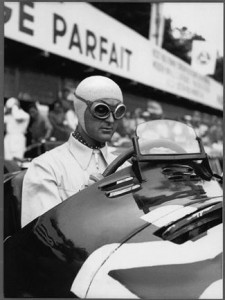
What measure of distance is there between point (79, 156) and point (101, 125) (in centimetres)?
20

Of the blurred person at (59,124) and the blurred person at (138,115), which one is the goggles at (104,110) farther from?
the blurred person at (138,115)

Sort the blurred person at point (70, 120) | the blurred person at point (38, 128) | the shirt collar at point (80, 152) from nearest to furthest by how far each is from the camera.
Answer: the shirt collar at point (80, 152) < the blurred person at point (38, 128) < the blurred person at point (70, 120)

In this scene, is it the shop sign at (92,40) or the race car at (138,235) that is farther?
the shop sign at (92,40)

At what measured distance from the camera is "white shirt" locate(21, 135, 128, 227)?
1.91 meters

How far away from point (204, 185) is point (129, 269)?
52 cm

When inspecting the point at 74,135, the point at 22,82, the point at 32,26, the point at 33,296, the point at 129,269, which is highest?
the point at 32,26

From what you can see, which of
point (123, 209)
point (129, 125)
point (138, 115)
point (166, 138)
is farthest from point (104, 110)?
point (138, 115)

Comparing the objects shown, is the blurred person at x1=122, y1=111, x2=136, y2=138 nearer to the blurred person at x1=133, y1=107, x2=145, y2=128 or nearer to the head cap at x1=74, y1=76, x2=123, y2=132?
the blurred person at x1=133, y1=107, x2=145, y2=128

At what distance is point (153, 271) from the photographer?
1.34 m

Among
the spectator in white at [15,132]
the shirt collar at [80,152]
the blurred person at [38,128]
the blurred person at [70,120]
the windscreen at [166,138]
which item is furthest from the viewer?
the blurred person at [70,120]

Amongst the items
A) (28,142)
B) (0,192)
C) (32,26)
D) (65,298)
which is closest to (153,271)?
(65,298)

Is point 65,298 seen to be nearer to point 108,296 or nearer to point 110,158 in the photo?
point 108,296

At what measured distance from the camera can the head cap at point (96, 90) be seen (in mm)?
2080

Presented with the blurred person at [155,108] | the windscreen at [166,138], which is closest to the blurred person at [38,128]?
the blurred person at [155,108]
